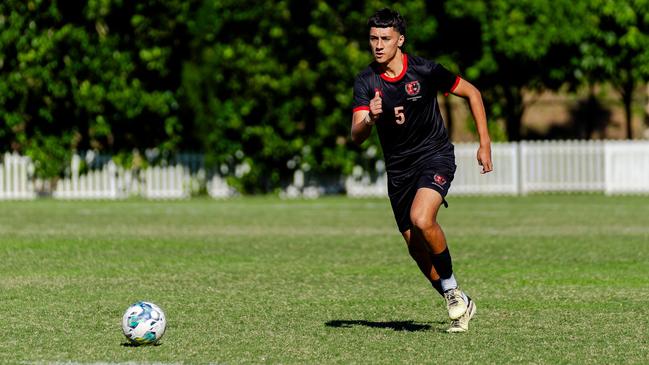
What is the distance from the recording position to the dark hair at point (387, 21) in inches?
355

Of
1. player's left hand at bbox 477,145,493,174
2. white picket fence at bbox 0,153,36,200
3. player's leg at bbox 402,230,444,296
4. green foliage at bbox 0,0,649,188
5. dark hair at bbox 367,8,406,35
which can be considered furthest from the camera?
white picket fence at bbox 0,153,36,200

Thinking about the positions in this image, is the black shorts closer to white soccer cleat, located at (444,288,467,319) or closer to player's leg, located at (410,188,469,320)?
player's leg, located at (410,188,469,320)

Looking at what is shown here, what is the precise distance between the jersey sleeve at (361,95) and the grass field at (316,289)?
5.08ft

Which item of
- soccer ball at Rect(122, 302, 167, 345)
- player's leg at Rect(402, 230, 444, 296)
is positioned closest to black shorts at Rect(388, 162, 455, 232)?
player's leg at Rect(402, 230, 444, 296)

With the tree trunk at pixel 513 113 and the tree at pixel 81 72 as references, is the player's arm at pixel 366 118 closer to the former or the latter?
the tree at pixel 81 72

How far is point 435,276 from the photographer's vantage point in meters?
9.47

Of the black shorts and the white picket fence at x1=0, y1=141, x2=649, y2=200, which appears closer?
the black shorts

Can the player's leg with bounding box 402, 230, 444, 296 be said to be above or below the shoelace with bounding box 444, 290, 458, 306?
above

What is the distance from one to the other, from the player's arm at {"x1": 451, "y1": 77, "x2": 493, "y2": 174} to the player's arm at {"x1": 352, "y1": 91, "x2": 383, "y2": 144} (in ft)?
2.18

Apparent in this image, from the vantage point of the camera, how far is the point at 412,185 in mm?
9328

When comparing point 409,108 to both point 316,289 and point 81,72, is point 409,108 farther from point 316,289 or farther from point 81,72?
point 81,72

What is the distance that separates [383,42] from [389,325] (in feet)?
6.65

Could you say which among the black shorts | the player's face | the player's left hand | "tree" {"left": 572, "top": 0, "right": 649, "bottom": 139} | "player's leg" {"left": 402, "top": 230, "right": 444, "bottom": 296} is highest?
"tree" {"left": 572, "top": 0, "right": 649, "bottom": 139}

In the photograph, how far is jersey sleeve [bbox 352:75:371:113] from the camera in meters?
9.03
